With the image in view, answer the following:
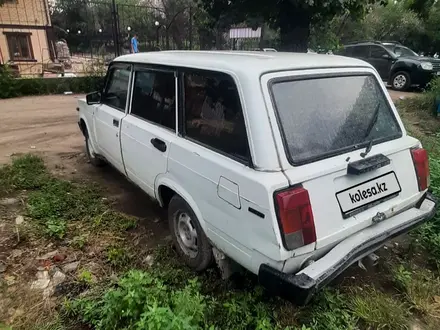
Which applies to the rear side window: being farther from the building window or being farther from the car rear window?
the building window

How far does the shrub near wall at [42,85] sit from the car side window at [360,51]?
32.9ft

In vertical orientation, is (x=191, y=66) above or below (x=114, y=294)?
above

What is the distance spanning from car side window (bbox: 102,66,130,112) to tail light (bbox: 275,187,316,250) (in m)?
2.32

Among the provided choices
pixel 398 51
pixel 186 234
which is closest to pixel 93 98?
pixel 186 234

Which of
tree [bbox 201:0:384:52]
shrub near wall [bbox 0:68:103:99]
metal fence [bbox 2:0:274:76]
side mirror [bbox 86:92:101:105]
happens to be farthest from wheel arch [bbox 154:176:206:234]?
shrub near wall [bbox 0:68:103:99]

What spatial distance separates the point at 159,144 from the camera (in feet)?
9.06

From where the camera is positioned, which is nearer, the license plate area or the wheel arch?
the license plate area

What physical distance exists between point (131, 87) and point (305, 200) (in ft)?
7.42

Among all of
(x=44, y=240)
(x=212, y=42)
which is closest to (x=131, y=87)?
(x=44, y=240)

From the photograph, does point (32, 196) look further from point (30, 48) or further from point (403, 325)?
point (30, 48)

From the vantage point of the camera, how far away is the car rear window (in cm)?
206

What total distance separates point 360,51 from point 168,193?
41.8 feet

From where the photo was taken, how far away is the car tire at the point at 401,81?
11516 mm

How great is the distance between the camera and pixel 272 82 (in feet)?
6.80
